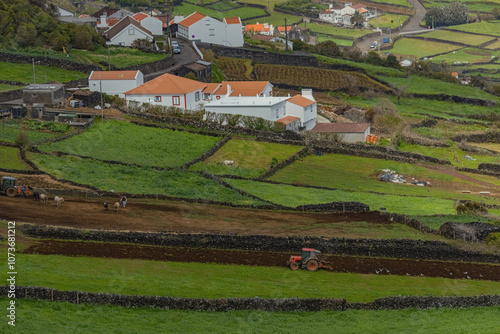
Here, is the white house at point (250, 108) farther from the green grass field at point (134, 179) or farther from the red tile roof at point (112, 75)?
the green grass field at point (134, 179)

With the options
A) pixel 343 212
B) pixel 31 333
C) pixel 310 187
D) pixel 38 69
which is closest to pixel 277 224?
pixel 343 212

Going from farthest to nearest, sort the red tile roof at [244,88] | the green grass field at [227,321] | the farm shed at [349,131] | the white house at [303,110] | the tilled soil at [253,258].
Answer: the red tile roof at [244,88]
the white house at [303,110]
the farm shed at [349,131]
the tilled soil at [253,258]
the green grass field at [227,321]

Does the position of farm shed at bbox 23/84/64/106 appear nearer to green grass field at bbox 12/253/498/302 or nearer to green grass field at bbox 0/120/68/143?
green grass field at bbox 0/120/68/143

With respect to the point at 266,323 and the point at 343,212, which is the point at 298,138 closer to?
the point at 343,212

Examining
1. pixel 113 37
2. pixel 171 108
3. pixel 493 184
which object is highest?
pixel 113 37

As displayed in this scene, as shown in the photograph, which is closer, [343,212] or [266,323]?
[266,323]

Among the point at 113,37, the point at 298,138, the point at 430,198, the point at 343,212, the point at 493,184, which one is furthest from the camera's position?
the point at 113,37

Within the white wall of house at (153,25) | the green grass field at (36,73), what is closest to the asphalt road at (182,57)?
the white wall of house at (153,25)
